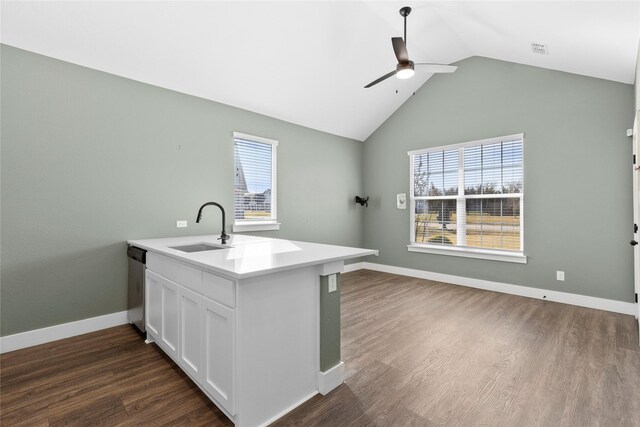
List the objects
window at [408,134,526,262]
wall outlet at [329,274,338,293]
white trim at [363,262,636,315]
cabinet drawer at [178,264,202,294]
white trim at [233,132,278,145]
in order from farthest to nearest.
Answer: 1. window at [408,134,526,262]
2. white trim at [233,132,278,145]
3. white trim at [363,262,636,315]
4. wall outlet at [329,274,338,293]
5. cabinet drawer at [178,264,202,294]

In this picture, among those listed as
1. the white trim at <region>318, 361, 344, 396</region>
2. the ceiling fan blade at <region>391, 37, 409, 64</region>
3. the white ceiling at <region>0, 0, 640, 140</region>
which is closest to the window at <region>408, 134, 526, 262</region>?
the white ceiling at <region>0, 0, 640, 140</region>

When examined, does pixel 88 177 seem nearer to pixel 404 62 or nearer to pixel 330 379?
pixel 330 379

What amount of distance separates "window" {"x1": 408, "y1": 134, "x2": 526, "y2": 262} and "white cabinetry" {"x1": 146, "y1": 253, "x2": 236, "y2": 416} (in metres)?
4.15

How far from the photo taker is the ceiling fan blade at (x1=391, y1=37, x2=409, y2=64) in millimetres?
2795

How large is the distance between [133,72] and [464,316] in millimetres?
4545

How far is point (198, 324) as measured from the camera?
189cm

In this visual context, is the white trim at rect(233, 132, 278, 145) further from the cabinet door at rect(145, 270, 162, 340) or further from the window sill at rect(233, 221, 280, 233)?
the cabinet door at rect(145, 270, 162, 340)

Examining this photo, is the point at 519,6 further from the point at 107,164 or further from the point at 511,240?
the point at 107,164

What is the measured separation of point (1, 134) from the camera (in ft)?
8.35

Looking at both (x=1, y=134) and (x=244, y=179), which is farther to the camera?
(x=244, y=179)

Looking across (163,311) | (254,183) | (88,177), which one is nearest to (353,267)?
(254,183)

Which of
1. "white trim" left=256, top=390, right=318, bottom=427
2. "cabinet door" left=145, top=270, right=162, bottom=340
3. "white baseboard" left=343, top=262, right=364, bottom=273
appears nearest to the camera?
"white trim" left=256, top=390, right=318, bottom=427

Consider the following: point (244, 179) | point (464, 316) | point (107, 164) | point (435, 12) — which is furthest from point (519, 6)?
point (107, 164)

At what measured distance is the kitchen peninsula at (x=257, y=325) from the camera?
1581 millimetres
